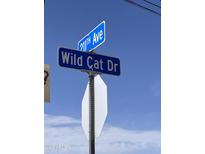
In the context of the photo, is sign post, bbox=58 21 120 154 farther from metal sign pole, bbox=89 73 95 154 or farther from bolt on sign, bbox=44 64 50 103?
bolt on sign, bbox=44 64 50 103

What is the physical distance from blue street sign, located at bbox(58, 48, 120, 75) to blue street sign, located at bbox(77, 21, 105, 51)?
0.24 meters

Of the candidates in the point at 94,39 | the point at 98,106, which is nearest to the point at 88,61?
the point at 94,39

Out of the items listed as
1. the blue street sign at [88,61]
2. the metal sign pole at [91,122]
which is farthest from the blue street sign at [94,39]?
the metal sign pole at [91,122]

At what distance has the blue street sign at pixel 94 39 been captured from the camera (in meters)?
5.30

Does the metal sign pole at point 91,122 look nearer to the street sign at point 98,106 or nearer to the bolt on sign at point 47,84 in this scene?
the street sign at point 98,106

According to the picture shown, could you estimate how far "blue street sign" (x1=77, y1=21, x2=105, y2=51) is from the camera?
5301mm

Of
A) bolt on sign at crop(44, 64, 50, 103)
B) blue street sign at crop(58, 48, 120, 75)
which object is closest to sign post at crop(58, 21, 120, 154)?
blue street sign at crop(58, 48, 120, 75)

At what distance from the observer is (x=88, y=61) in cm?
519

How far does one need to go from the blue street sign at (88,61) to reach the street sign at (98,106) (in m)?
0.16

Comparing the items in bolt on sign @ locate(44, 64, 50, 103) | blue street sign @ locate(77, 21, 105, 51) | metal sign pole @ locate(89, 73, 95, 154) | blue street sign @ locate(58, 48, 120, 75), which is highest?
blue street sign @ locate(77, 21, 105, 51)
